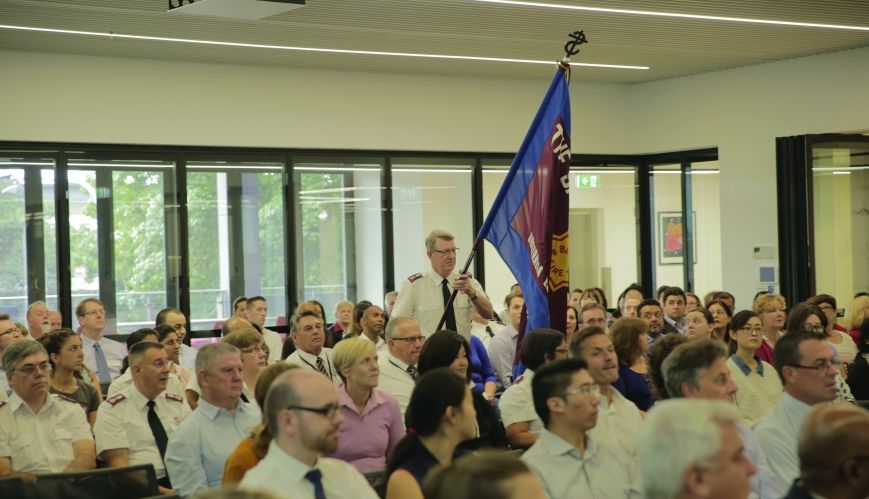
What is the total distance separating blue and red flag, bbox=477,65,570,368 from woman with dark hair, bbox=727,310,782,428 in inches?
40.8

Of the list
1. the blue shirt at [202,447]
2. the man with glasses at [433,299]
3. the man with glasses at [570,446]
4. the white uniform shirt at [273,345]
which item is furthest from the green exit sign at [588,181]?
the man with glasses at [570,446]

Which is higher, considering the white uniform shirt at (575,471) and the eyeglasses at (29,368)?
the eyeglasses at (29,368)

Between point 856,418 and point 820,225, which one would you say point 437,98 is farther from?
point 856,418

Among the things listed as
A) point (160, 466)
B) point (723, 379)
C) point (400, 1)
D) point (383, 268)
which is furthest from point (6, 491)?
point (383, 268)

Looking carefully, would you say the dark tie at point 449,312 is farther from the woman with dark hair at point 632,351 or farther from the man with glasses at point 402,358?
the woman with dark hair at point 632,351

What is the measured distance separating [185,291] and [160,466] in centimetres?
641

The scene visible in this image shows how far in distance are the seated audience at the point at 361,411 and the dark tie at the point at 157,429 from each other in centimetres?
90

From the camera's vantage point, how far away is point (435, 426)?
381 cm

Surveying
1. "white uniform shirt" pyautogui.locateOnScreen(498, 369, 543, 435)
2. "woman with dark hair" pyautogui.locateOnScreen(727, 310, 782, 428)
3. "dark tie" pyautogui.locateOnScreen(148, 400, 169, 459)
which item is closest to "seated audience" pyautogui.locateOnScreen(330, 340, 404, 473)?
"white uniform shirt" pyautogui.locateOnScreen(498, 369, 543, 435)

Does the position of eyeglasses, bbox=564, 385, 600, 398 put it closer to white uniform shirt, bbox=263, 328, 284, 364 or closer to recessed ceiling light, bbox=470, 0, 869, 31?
recessed ceiling light, bbox=470, 0, 869, 31

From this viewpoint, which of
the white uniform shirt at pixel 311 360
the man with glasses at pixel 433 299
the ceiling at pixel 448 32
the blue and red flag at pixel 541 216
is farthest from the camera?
the ceiling at pixel 448 32

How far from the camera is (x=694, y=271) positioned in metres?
14.0

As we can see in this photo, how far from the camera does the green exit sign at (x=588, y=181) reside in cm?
1409

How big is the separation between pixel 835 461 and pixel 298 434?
1.50 meters
